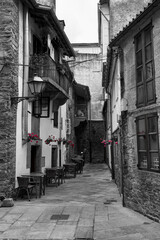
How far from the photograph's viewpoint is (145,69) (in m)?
6.98

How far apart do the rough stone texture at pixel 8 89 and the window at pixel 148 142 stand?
4357mm

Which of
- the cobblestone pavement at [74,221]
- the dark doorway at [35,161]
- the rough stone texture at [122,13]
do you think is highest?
the rough stone texture at [122,13]

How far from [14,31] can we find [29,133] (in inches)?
157

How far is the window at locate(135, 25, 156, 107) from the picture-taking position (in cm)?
676

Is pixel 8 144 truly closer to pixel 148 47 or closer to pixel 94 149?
pixel 148 47

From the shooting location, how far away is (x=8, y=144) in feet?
27.9

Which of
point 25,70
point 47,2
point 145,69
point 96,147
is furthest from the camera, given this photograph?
point 96,147

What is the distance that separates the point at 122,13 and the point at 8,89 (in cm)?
724

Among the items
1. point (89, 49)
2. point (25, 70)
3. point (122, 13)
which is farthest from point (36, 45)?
point (89, 49)

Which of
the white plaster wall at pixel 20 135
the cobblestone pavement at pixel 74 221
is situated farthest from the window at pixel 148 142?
the white plaster wall at pixel 20 135

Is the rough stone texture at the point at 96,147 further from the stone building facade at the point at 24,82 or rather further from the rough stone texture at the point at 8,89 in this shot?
the rough stone texture at the point at 8,89

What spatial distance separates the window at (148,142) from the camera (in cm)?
648

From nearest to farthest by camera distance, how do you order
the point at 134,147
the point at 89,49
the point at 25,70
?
the point at 134,147, the point at 25,70, the point at 89,49

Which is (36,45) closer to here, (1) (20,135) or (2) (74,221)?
(1) (20,135)
